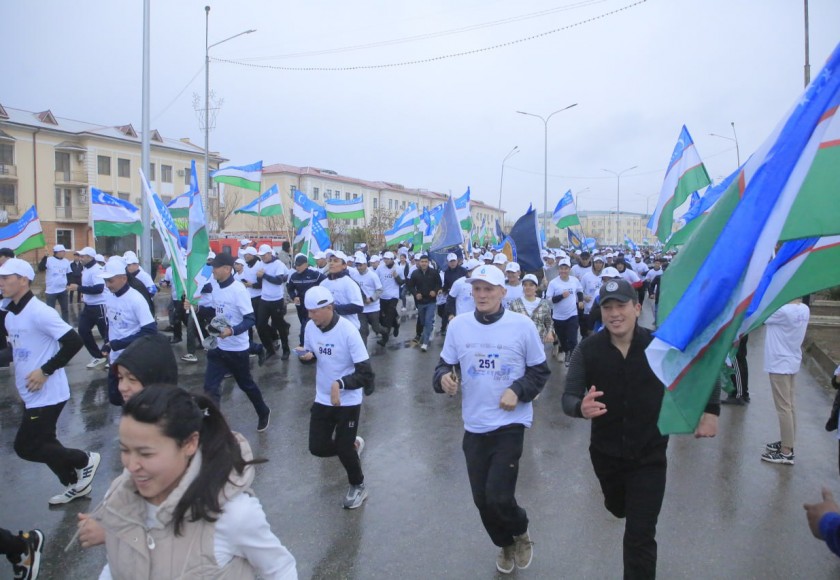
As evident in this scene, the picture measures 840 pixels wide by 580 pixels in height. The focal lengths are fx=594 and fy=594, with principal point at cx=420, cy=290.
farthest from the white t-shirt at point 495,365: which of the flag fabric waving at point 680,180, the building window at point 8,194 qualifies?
the building window at point 8,194

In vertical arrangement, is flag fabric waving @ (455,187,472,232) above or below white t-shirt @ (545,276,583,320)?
above

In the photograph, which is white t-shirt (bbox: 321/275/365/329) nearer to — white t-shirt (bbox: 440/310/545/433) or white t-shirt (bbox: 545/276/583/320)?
white t-shirt (bbox: 545/276/583/320)

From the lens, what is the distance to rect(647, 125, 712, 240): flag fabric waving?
8.70 m

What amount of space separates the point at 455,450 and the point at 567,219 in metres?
15.4

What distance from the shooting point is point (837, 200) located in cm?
212

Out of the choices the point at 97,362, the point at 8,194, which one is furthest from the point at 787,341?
the point at 8,194

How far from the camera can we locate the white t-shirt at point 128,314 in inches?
229

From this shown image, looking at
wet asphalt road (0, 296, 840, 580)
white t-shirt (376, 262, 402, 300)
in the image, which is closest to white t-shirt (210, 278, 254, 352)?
wet asphalt road (0, 296, 840, 580)

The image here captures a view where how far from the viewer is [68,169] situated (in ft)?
157

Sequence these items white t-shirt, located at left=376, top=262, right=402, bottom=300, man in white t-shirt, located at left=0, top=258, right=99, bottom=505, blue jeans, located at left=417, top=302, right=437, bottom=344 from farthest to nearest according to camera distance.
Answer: white t-shirt, located at left=376, top=262, right=402, bottom=300
blue jeans, located at left=417, top=302, right=437, bottom=344
man in white t-shirt, located at left=0, top=258, right=99, bottom=505

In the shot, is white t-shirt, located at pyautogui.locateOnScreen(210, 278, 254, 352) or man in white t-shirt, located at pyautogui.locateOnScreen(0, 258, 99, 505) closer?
man in white t-shirt, located at pyautogui.locateOnScreen(0, 258, 99, 505)

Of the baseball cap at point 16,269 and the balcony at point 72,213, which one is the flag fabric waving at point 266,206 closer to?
the baseball cap at point 16,269

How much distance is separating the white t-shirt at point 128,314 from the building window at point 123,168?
5026 centimetres

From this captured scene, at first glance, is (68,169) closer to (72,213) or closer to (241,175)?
(72,213)
